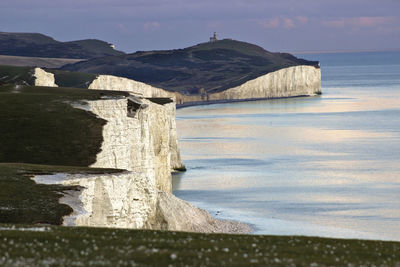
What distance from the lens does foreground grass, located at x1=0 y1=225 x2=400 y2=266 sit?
24.2m

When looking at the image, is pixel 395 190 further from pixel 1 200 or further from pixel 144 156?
pixel 1 200

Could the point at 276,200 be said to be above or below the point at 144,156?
below

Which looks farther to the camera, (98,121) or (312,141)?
(312,141)

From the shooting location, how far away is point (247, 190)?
86.8m

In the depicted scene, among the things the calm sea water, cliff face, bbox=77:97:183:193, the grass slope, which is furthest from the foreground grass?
the calm sea water

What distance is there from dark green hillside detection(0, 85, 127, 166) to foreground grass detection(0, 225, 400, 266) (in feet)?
92.5

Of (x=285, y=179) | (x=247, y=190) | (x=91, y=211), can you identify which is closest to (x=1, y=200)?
(x=91, y=211)

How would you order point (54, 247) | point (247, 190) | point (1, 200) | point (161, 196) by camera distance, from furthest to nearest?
1. point (247, 190)
2. point (161, 196)
3. point (1, 200)
4. point (54, 247)

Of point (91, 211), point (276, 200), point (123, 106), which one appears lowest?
point (276, 200)

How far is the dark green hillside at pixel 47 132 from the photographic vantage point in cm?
5856

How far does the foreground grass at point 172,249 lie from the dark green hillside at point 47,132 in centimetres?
2818

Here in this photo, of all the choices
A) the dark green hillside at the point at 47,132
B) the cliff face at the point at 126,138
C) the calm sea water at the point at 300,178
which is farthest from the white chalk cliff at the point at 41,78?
the dark green hillside at the point at 47,132

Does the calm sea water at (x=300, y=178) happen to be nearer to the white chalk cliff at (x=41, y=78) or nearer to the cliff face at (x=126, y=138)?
the cliff face at (x=126, y=138)

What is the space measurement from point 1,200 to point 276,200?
43.9 meters
